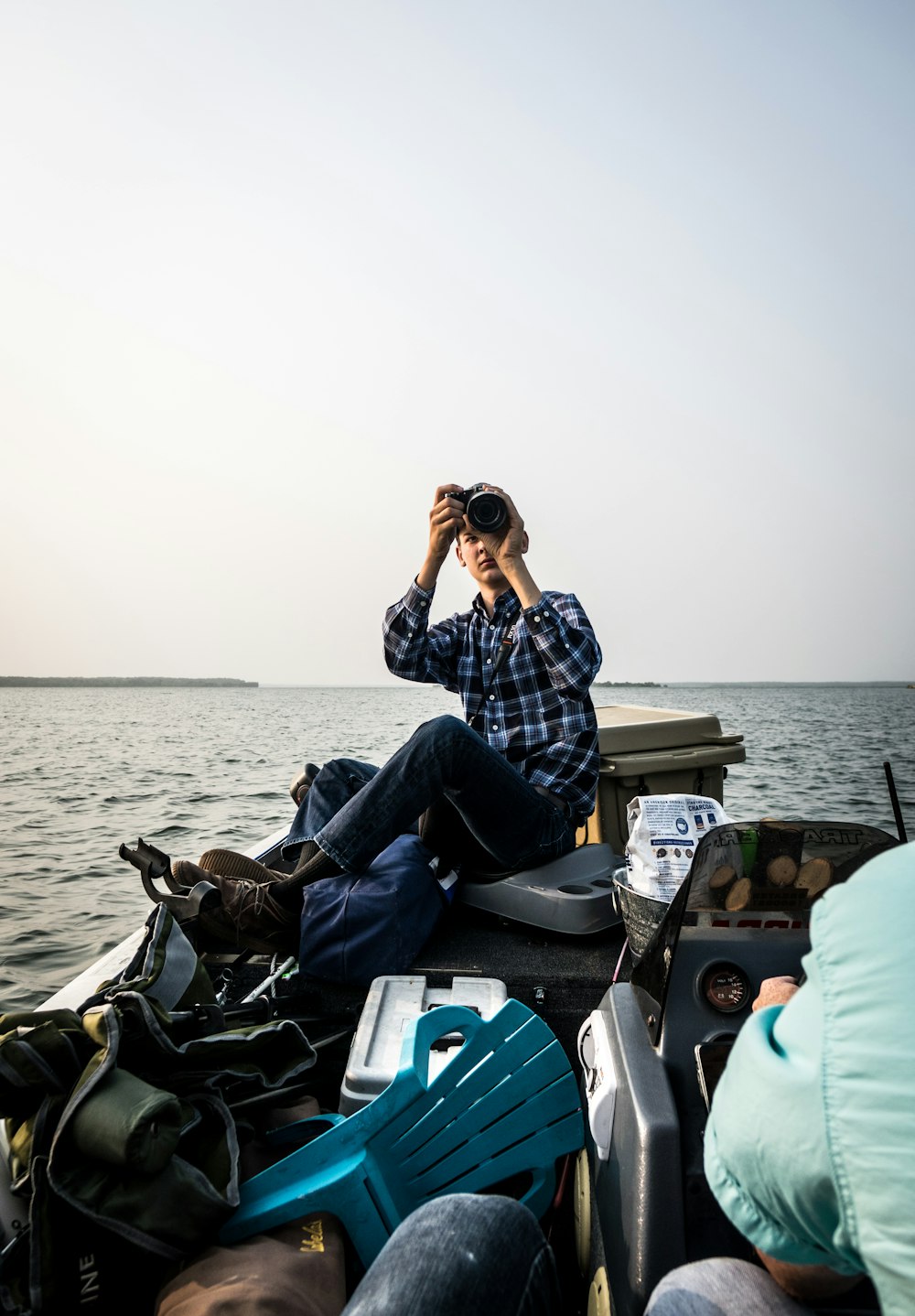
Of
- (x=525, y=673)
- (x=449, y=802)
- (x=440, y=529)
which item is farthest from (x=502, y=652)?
(x=449, y=802)

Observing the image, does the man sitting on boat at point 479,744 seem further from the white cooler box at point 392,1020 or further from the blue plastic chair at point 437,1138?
the blue plastic chair at point 437,1138

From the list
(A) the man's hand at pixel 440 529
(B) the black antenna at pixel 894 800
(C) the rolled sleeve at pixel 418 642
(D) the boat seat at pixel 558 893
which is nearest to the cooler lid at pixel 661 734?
(D) the boat seat at pixel 558 893

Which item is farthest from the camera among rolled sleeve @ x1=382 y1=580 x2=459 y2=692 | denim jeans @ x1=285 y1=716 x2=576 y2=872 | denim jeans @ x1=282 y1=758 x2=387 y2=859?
rolled sleeve @ x1=382 y1=580 x2=459 y2=692

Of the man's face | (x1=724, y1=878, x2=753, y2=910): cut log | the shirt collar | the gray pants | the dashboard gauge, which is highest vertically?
the man's face

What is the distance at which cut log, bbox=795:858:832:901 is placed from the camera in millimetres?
1111

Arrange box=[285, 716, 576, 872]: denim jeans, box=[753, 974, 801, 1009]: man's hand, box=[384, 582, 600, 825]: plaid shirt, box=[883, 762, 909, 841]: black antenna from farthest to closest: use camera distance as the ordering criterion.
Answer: box=[384, 582, 600, 825]: plaid shirt
box=[285, 716, 576, 872]: denim jeans
box=[883, 762, 909, 841]: black antenna
box=[753, 974, 801, 1009]: man's hand

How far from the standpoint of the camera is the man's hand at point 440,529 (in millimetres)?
2904

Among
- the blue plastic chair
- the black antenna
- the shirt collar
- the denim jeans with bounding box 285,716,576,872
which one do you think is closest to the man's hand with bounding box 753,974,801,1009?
the blue plastic chair

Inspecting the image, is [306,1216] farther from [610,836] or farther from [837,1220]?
[610,836]

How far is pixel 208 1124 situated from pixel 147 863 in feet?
3.88

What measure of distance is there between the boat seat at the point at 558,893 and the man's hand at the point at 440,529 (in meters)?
1.05

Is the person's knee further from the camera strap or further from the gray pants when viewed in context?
the gray pants

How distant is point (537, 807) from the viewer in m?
2.51

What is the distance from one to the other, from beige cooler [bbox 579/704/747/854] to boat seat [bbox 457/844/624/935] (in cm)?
40
